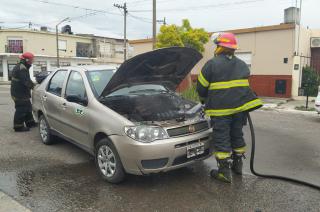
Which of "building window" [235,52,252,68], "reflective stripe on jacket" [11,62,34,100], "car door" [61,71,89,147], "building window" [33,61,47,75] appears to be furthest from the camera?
"building window" [33,61,47,75]

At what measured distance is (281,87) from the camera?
55.0 ft

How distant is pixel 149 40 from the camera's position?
23109 mm

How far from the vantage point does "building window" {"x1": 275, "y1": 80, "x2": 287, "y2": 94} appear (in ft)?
54.4

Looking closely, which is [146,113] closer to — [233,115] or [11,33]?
[233,115]

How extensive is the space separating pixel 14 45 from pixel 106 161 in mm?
42522

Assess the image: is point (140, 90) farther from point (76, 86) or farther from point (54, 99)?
point (54, 99)

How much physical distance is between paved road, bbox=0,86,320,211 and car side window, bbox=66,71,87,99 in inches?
44.3

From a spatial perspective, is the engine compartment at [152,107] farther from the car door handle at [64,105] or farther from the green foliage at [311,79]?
the green foliage at [311,79]

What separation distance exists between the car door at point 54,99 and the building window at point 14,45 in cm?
3976

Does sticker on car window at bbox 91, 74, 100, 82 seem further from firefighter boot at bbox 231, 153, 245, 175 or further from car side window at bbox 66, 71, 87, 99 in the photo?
firefighter boot at bbox 231, 153, 245, 175

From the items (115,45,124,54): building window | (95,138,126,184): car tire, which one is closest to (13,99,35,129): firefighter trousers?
(95,138,126,184): car tire

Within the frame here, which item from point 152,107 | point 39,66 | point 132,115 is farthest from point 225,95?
point 39,66

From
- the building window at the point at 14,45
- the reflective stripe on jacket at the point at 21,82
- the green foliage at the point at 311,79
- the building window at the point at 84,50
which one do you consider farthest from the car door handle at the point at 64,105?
the building window at the point at 84,50

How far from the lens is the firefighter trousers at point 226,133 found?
4281mm
